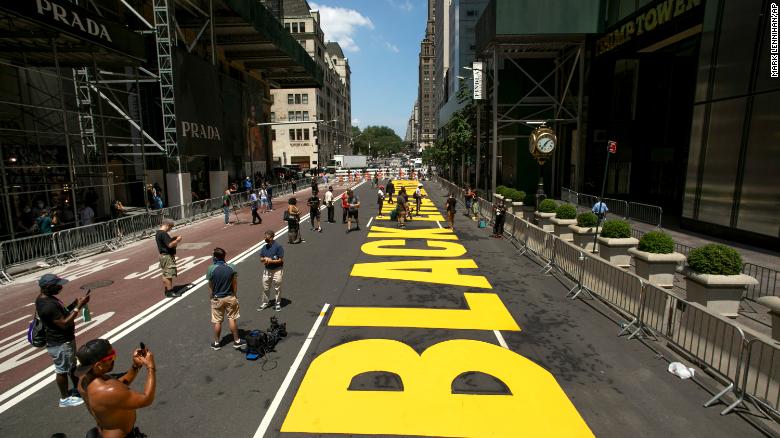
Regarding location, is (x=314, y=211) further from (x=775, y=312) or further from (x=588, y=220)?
(x=775, y=312)

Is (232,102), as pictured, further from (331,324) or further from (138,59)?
(331,324)

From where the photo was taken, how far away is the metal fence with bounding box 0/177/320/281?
12.8 metres

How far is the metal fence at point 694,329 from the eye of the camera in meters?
5.66

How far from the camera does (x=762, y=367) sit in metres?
5.67

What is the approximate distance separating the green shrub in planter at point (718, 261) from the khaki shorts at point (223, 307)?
30.8 ft

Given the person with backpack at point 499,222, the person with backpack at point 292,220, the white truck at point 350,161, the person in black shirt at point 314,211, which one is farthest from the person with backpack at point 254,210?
the white truck at point 350,161

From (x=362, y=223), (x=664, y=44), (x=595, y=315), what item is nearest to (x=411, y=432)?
(x=595, y=315)

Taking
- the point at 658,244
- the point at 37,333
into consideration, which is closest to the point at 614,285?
the point at 658,244

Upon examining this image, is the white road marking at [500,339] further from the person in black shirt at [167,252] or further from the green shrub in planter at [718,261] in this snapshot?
the person in black shirt at [167,252]

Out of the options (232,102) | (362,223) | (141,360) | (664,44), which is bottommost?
(362,223)

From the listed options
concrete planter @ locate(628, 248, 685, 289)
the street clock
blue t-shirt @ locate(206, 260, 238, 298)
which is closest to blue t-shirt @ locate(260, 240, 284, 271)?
blue t-shirt @ locate(206, 260, 238, 298)

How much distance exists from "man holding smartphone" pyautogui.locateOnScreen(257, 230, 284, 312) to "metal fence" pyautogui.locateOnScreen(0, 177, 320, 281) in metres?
8.86

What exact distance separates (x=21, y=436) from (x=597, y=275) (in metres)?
11.4

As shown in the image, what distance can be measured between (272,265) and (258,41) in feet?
113
